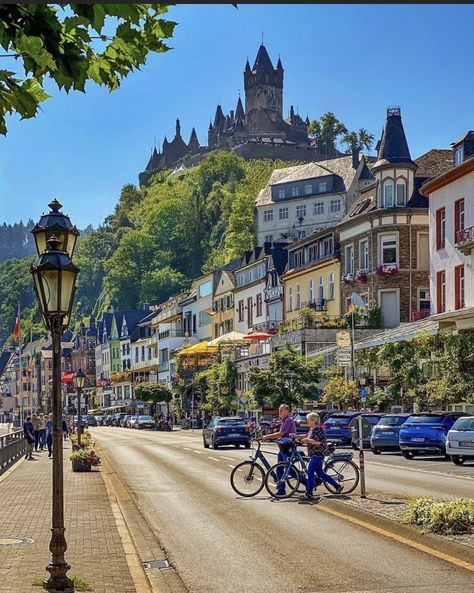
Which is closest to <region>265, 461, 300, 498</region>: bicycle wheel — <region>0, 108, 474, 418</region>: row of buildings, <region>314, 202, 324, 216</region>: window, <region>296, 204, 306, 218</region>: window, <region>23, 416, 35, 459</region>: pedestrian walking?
<region>23, 416, 35, 459</region>: pedestrian walking

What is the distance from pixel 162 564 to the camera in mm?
12445

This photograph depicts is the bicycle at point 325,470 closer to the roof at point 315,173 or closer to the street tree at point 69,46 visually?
the street tree at point 69,46

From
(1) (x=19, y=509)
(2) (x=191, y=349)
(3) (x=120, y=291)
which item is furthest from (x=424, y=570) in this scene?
(3) (x=120, y=291)

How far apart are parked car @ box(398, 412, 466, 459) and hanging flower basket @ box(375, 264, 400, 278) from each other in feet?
92.3

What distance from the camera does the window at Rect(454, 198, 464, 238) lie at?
47656mm

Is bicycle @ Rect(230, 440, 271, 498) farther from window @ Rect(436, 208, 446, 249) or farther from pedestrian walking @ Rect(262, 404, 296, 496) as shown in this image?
window @ Rect(436, 208, 446, 249)

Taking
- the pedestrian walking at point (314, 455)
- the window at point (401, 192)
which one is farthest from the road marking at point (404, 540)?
the window at point (401, 192)

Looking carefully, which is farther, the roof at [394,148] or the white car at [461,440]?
the roof at [394,148]

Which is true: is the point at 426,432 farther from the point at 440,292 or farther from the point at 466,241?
the point at 440,292

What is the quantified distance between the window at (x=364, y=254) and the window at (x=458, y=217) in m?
15.8

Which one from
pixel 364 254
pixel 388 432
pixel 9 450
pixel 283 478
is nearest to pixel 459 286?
pixel 388 432

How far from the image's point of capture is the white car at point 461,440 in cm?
2952

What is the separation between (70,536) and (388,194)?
5054cm

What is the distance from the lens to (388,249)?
206 feet
